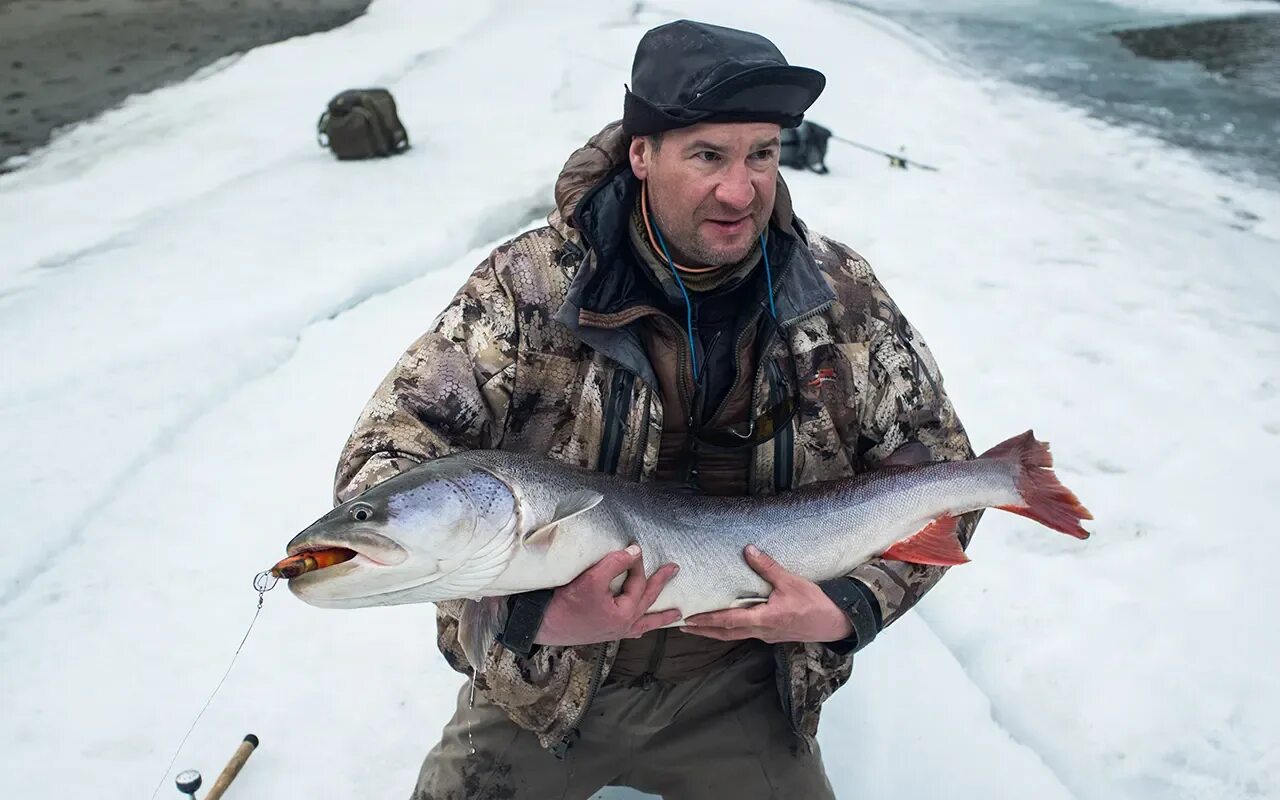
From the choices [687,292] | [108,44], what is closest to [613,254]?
[687,292]

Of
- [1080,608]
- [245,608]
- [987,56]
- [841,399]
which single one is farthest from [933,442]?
[987,56]

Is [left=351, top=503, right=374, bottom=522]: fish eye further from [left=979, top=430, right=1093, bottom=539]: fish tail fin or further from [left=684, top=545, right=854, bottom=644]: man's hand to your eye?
[left=979, top=430, right=1093, bottom=539]: fish tail fin

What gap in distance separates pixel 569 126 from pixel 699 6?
631 cm

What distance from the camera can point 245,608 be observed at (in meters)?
3.41

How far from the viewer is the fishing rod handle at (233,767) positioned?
104 inches

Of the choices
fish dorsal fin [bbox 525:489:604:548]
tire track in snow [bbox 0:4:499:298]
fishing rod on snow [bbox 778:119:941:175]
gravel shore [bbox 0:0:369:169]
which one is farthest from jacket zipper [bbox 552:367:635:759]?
gravel shore [bbox 0:0:369:169]

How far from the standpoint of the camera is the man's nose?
2.27 m

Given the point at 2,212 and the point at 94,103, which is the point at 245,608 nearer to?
the point at 2,212

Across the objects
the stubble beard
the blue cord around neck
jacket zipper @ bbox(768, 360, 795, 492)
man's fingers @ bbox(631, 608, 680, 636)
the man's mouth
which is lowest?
man's fingers @ bbox(631, 608, 680, 636)

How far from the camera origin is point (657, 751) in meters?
2.63

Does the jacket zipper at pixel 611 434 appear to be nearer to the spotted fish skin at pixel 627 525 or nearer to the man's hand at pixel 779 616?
the spotted fish skin at pixel 627 525

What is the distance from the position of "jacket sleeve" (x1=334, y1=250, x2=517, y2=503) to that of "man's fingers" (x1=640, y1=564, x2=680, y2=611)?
565mm

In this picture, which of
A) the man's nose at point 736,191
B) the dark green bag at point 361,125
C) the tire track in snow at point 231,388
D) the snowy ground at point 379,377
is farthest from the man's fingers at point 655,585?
the dark green bag at point 361,125

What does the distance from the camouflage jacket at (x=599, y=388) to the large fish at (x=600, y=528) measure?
113 millimetres
